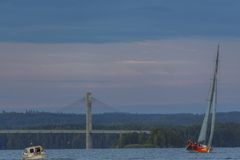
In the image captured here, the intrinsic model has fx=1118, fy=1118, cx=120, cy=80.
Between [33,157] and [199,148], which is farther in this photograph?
[199,148]

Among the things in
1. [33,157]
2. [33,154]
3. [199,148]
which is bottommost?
[33,157]

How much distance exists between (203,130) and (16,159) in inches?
1318

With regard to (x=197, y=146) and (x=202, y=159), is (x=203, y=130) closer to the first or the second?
(x=197, y=146)

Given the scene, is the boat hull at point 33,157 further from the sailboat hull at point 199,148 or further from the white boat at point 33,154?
the sailboat hull at point 199,148

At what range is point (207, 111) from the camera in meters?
162

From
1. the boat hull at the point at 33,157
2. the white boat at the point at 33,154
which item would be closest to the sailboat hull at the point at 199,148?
the white boat at the point at 33,154

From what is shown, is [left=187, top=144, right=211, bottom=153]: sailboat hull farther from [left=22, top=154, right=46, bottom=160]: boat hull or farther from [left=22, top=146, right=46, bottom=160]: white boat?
[left=22, top=154, right=46, bottom=160]: boat hull

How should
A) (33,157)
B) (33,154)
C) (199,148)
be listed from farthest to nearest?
(199,148) < (33,154) < (33,157)

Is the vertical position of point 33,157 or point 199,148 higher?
point 199,148

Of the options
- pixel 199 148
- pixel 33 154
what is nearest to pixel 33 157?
pixel 33 154

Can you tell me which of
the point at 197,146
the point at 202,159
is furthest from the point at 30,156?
the point at 197,146

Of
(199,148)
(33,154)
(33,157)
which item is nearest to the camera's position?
(33,157)

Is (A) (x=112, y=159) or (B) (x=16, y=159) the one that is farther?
(B) (x=16, y=159)

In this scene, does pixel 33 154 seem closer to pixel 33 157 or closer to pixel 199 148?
pixel 33 157
